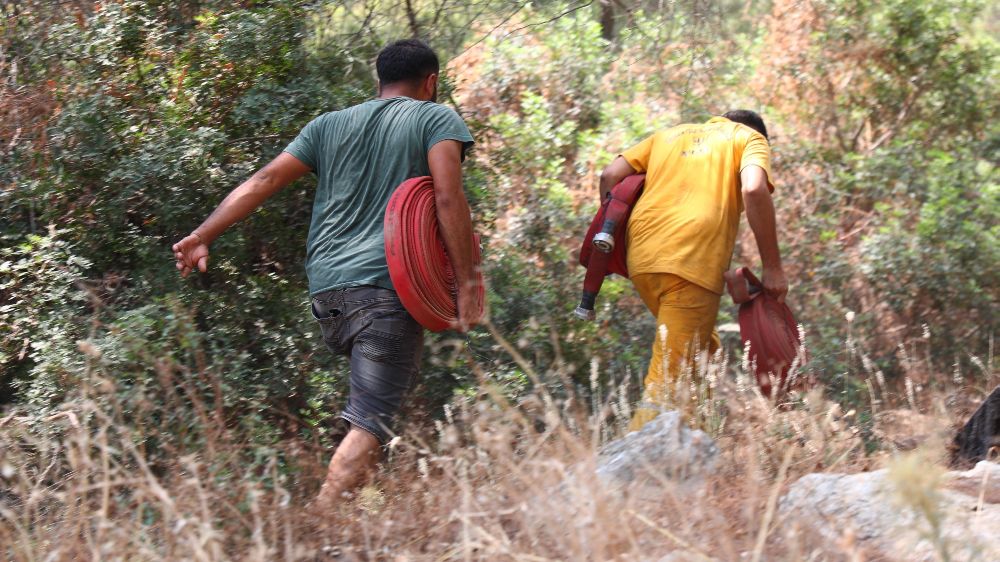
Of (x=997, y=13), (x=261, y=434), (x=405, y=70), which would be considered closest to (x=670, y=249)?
(x=405, y=70)

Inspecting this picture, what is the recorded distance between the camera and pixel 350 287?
3.82 m

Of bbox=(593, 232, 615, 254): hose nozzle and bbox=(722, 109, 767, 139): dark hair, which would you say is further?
bbox=(722, 109, 767, 139): dark hair

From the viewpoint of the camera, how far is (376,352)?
379 cm

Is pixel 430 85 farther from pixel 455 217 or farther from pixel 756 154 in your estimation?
pixel 756 154

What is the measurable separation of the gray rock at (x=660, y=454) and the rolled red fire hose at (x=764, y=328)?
4.97 feet

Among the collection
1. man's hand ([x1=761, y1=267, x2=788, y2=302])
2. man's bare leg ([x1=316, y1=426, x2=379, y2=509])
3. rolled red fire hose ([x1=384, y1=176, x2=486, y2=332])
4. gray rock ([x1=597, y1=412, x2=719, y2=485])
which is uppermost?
rolled red fire hose ([x1=384, y1=176, x2=486, y2=332])

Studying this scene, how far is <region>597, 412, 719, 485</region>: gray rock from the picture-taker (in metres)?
3.41

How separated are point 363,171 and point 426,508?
55.2 inches

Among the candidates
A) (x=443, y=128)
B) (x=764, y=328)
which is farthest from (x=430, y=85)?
(x=764, y=328)

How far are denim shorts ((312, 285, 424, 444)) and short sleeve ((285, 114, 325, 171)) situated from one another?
2.00 ft

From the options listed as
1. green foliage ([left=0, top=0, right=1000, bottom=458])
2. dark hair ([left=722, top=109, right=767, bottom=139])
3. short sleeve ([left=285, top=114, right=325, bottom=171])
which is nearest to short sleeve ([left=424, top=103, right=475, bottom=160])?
short sleeve ([left=285, top=114, right=325, bottom=171])

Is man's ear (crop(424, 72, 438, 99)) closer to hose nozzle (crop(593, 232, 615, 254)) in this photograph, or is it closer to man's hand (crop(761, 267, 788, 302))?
hose nozzle (crop(593, 232, 615, 254))

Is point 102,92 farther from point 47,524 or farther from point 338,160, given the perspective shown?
point 47,524

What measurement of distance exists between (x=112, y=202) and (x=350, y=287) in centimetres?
176
